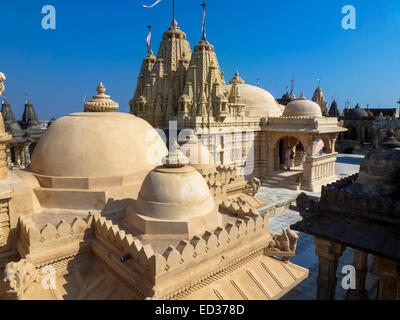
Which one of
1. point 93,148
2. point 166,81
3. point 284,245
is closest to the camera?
point 93,148

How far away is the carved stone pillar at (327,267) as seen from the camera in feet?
22.5

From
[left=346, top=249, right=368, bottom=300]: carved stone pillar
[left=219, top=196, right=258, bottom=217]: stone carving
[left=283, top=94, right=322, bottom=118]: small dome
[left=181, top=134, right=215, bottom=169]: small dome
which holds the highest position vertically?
[left=283, top=94, right=322, bottom=118]: small dome

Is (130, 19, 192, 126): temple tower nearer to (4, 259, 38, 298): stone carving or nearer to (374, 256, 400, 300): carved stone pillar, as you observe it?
(4, 259, 38, 298): stone carving

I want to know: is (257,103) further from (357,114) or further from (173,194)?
(357,114)

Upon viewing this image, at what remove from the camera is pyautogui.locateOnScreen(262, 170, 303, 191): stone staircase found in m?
24.6

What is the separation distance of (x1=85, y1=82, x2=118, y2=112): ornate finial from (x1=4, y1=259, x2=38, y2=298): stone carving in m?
5.68

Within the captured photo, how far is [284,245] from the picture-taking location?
33.6 feet

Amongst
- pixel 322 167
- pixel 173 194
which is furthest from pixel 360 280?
pixel 322 167

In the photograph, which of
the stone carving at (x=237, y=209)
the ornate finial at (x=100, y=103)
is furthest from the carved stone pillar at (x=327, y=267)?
the ornate finial at (x=100, y=103)

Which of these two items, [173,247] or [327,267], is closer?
[173,247]

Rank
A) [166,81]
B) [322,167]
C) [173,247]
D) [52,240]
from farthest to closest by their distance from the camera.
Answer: [166,81]
[322,167]
[52,240]
[173,247]

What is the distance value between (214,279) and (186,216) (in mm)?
1859

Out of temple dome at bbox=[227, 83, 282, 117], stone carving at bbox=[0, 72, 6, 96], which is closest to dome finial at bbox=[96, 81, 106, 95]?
stone carving at bbox=[0, 72, 6, 96]

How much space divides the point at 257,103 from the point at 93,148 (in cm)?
2396
